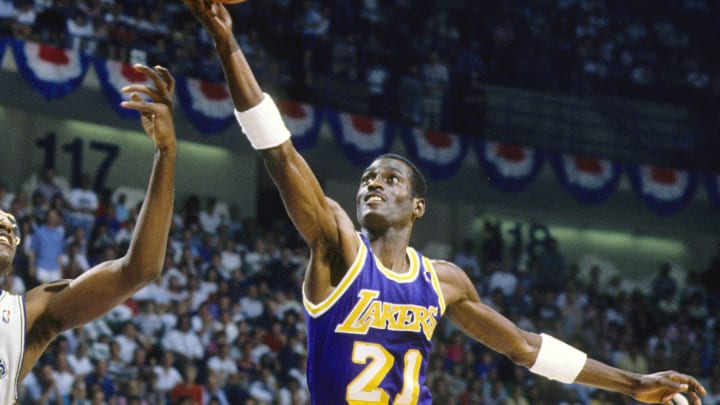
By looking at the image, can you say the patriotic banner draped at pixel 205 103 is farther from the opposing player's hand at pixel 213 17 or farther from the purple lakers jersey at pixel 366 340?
the opposing player's hand at pixel 213 17

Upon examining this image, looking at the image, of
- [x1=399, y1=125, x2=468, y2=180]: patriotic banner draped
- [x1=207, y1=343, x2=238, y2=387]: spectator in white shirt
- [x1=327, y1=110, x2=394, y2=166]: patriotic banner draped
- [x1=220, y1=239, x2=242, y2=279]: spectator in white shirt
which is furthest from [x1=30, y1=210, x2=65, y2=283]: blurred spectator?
[x1=399, y1=125, x2=468, y2=180]: patriotic banner draped

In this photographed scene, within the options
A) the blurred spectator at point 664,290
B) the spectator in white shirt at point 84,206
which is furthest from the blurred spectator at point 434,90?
the spectator in white shirt at point 84,206

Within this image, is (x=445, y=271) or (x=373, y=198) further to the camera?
(x=445, y=271)

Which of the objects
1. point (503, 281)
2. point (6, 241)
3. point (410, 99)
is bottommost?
point (503, 281)

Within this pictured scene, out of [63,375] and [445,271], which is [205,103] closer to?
[63,375]

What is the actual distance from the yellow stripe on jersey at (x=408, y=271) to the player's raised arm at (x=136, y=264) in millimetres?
1109

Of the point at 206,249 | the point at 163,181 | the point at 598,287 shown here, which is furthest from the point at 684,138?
the point at 163,181

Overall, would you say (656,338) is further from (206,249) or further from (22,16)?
(22,16)

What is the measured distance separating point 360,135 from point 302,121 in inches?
39.6

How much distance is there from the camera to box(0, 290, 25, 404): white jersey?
12.9 ft

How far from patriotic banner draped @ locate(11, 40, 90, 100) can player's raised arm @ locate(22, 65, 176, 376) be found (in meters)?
10.5

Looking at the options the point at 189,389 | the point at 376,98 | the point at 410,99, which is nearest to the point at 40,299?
the point at 189,389

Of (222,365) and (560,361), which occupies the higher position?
(560,361)

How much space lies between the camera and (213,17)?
389 centimetres
